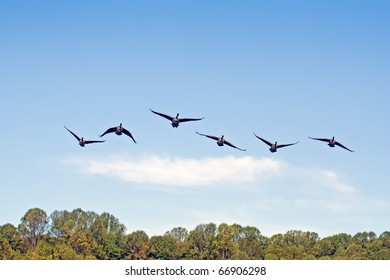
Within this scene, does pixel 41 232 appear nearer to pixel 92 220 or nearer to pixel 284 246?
pixel 92 220

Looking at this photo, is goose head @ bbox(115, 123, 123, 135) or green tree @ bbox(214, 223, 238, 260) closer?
goose head @ bbox(115, 123, 123, 135)

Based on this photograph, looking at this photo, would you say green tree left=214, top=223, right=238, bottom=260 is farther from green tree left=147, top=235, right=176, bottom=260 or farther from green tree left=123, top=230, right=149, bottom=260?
green tree left=123, top=230, right=149, bottom=260

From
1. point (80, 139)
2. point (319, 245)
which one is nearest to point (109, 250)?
point (319, 245)

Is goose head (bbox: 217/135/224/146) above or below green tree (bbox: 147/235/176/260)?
above

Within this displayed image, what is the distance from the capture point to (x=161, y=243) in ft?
512

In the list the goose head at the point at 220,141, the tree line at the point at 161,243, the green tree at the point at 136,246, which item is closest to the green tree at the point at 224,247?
the tree line at the point at 161,243

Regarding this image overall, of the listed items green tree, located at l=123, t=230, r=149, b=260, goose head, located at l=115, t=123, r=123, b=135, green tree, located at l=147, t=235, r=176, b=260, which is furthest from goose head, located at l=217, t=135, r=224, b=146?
green tree, located at l=147, t=235, r=176, b=260

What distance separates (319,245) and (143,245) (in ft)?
116

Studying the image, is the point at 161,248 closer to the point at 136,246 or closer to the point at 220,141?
the point at 136,246

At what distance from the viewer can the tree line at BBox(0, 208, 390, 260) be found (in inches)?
5571

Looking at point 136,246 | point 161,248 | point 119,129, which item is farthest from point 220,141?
point 136,246

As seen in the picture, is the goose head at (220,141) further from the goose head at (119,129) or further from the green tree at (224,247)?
the green tree at (224,247)
